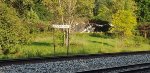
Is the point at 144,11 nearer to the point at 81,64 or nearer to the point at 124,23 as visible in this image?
the point at 124,23

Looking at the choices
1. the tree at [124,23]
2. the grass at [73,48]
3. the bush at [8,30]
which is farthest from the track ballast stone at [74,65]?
the tree at [124,23]

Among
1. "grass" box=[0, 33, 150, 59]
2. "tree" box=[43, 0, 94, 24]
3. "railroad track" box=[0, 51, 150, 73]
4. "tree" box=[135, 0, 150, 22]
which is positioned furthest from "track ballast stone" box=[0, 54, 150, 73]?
"tree" box=[135, 0, 150, 22]

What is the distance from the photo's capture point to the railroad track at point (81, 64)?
574 inches

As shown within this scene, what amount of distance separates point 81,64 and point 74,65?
46 centimetres

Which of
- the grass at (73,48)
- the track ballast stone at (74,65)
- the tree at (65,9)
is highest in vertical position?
the tree at (65,9)

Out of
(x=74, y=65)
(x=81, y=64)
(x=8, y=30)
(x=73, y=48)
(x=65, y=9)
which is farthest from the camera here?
(x=65, y=9)

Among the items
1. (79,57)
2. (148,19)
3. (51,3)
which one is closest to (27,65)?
(79,57)

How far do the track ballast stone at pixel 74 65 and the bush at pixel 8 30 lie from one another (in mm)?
7119

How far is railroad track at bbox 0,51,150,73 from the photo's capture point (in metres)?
14.6

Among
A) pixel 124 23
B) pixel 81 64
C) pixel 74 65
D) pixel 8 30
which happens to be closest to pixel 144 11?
pixel 124 23

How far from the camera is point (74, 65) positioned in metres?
16.3

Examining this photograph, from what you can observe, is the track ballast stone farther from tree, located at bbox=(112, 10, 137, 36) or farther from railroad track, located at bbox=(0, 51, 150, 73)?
tree, located at bbox=(112, 10, 137, 36)

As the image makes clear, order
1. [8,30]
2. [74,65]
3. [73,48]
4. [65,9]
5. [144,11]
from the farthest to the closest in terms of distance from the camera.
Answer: [144,11]
[65,9]
[73,48]
[8,30]
[74,65]

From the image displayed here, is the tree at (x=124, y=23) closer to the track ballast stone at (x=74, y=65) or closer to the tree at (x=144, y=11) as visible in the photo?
the track ballast stone at (x=74, y=65)
